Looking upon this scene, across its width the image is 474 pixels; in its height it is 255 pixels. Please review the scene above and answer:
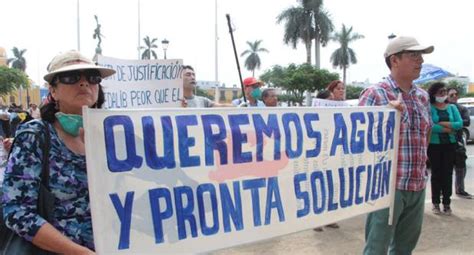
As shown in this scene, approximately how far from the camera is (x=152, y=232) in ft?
6.24

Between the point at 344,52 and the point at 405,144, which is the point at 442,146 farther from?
the point at 344,52

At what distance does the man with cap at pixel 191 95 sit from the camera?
4875 mm

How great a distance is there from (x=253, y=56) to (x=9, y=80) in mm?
38923

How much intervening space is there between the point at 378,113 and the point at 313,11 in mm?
45764

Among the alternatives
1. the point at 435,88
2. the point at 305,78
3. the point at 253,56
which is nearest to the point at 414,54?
the point at 435,88

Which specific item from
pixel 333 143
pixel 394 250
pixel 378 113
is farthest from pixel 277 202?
pixel 394 250

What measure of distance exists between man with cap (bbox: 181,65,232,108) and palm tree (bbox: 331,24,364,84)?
189 feet

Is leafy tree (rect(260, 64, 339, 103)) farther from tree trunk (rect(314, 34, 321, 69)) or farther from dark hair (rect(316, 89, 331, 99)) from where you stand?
dark hair (rect(316, 89, 331, 99))

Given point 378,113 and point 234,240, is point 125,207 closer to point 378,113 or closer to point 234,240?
point 234,240

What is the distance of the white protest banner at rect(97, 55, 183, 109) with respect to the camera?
200 inches

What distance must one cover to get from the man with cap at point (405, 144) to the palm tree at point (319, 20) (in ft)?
148

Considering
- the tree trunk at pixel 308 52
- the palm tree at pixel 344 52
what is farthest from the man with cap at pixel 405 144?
the palm tree at pixel 344 52

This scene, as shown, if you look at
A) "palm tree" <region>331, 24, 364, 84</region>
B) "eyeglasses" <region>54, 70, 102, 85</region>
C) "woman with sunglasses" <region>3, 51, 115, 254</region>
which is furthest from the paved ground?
"palm tree" <region>331, 24, 364, 84</region>

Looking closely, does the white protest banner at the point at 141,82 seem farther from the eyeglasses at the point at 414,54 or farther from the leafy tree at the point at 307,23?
the leafy tree at the point at 307,23
